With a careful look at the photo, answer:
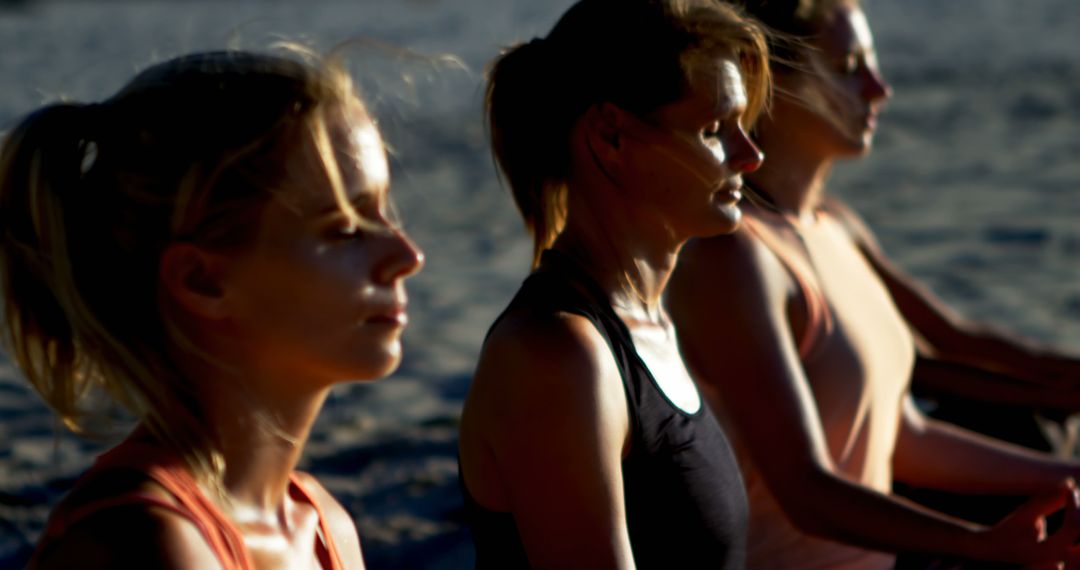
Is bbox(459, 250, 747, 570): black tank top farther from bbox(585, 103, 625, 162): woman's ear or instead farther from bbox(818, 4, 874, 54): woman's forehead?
bbox(818, 4, 874, 54): woman's forehead

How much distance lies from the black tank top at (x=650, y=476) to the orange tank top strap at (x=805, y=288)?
53cm

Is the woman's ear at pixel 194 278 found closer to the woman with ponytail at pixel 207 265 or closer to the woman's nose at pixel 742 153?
the woman with ponytail at pixel 207 265

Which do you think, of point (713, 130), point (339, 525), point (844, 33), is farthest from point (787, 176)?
point (339, 525)

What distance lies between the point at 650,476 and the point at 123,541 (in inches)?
31.9

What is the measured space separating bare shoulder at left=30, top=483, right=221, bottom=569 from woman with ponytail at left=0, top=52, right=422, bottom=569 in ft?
0.24

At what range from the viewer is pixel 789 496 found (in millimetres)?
2469

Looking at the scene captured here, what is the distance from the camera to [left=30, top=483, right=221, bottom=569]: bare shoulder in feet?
4.79

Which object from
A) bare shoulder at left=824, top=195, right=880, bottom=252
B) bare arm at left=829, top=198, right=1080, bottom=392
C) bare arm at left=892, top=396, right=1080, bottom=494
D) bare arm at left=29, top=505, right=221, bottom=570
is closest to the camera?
bare arm at left=29, top=505, right=221, bottom=570

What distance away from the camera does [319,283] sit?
1.65m

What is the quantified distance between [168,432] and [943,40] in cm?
1390

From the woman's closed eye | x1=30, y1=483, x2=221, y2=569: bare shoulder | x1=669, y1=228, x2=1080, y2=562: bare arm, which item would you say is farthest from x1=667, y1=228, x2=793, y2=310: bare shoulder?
x1=30, y1=483, x2=221, y2=569: bare shoulder

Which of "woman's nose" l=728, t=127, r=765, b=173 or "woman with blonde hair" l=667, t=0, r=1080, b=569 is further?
"woman with blonde hair" l=667, t=0, r=1080, b=569

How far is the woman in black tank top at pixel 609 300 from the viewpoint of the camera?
1.92 m

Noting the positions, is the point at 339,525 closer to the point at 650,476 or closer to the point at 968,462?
the point at 650,476
